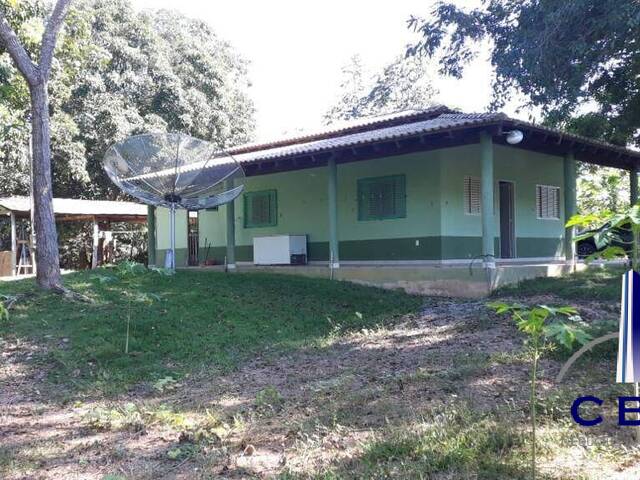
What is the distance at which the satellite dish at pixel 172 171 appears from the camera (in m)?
13.2

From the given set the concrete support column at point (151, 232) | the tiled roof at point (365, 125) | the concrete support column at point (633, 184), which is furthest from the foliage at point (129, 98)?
the concrete support column at point (633, 184)

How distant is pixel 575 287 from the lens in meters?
10.7

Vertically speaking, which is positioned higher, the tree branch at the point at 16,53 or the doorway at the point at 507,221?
the tree branch at the point at 16,53

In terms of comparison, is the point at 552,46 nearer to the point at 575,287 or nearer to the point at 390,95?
the point at 575,287

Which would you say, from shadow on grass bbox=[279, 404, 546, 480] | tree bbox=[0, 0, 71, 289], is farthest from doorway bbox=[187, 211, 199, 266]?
shadow on grass bbox=[279, 404, 546, 480]

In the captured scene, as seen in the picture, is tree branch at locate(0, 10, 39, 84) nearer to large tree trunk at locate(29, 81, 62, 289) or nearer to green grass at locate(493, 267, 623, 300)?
large tree trunk at locate(29, 81, 62, 289)

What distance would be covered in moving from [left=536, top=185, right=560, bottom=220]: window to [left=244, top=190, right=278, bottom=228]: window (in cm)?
698

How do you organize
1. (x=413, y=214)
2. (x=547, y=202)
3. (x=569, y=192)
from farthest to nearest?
(x=547, y=202), (x=569, y=192), (x=413, y=214)

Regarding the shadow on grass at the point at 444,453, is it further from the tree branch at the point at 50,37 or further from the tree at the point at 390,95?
the tree at the point at 390,95

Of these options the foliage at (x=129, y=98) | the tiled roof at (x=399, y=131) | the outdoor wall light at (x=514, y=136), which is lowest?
the outdoor wall light at (x=514, y=136)

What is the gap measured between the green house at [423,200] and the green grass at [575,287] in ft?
1.34

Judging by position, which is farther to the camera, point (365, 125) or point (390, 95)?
point (390, 95)

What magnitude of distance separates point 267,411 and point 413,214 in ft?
29.0

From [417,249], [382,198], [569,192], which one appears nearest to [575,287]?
[417,249]
